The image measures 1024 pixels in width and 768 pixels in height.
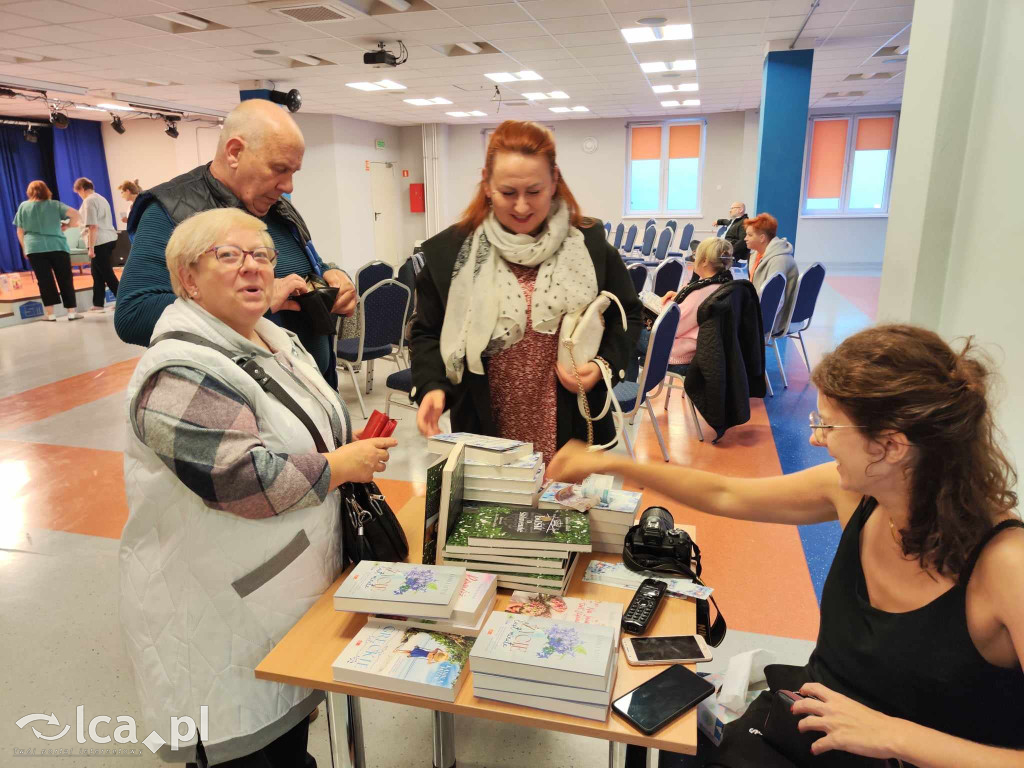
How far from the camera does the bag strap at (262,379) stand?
1249mm

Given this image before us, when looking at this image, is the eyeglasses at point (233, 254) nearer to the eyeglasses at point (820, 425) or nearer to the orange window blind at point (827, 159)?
the eyeglasses at point (820, 425)

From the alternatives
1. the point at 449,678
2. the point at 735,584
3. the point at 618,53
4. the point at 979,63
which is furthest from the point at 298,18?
the point at 449,678

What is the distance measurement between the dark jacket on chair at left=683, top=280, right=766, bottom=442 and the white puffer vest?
3169 millimetres

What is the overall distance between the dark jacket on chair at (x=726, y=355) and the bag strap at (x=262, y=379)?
309cm

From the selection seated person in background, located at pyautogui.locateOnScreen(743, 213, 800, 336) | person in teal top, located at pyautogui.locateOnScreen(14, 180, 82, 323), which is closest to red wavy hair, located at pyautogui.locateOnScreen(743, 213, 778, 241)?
seated person in background, located at pyautogui.locateOnScreen(743, 213, 800, 336)

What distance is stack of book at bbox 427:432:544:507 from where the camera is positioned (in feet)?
4.73

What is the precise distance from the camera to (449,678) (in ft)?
3.58

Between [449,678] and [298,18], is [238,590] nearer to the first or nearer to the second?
[449,678]

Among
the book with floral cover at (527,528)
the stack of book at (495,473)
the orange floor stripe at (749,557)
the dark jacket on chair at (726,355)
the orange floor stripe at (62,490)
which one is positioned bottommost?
the orange floor stripe at (62,490)

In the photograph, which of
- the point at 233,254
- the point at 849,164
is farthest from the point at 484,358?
the point at 849,164

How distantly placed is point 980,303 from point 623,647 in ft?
6.28

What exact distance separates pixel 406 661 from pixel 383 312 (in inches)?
158

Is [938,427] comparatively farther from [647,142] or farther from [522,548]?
[647,142]

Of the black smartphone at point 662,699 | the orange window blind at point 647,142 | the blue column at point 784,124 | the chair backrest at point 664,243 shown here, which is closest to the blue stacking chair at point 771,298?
the blue column at point 784,124
